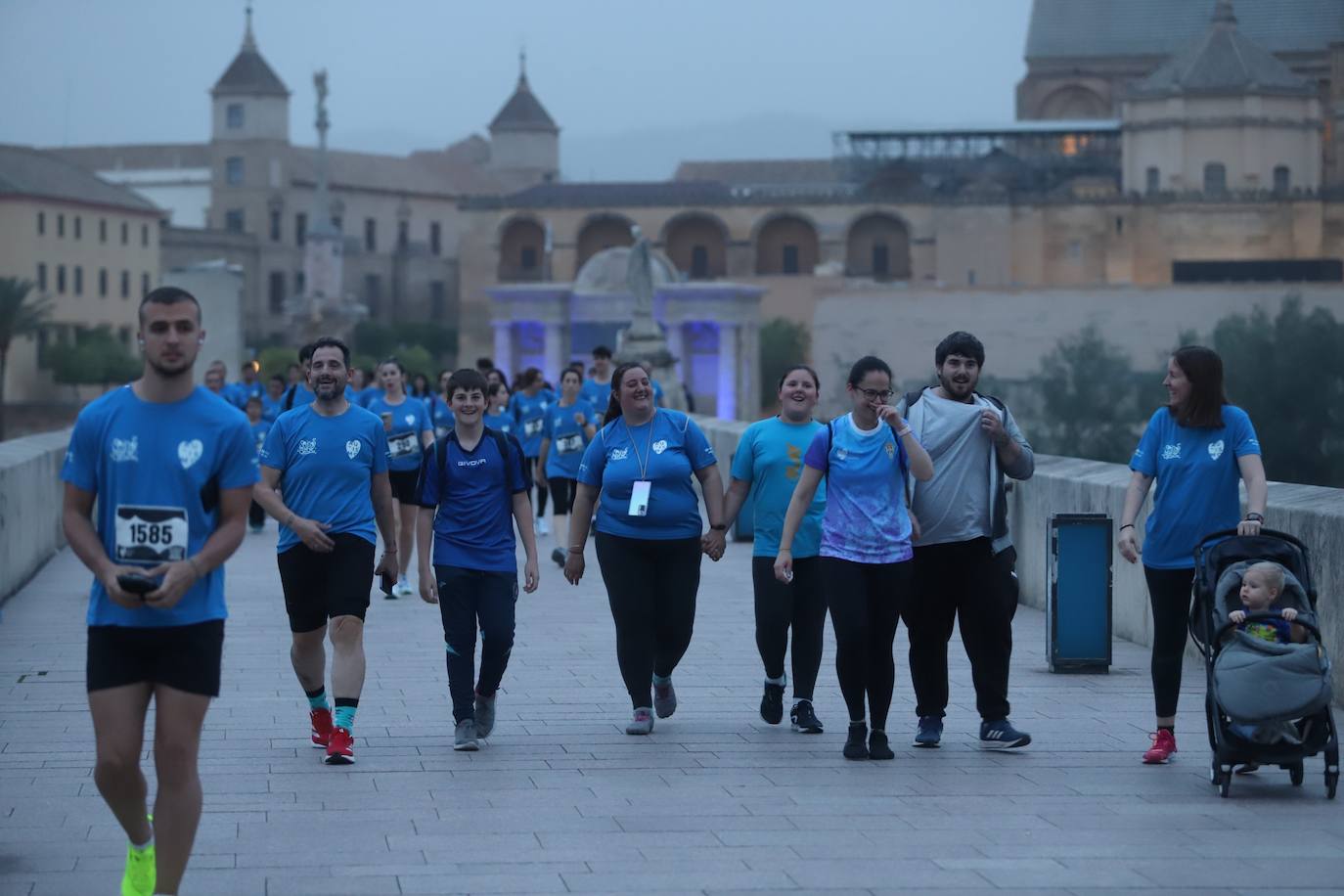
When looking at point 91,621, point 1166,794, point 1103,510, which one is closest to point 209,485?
point 91,621

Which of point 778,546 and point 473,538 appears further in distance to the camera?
point 778,546

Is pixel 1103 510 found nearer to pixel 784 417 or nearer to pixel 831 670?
pixel 831 670

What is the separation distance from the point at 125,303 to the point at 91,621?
108 m

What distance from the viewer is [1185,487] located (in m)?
8.47

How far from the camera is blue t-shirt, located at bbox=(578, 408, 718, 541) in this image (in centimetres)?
956

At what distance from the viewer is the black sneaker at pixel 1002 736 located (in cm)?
883

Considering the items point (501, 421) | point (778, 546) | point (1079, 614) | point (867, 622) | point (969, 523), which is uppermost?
point (501, 421)

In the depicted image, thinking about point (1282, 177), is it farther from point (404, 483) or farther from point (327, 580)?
point (327, 580)

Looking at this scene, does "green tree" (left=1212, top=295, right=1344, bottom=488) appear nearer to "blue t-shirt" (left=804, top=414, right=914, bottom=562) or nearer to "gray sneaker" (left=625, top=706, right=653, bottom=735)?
"gray sneaker" (left=625, top=706, right=653, bottom=735)

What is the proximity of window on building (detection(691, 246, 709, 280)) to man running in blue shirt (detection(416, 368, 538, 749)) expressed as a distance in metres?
98.1

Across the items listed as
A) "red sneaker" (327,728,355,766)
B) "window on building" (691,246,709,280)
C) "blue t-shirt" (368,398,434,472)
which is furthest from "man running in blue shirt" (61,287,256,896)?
"window on building" (691,246,709,280)

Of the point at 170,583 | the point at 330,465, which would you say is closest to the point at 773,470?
the point at 330,465

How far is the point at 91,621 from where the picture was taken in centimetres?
591

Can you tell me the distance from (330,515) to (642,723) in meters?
1.67
